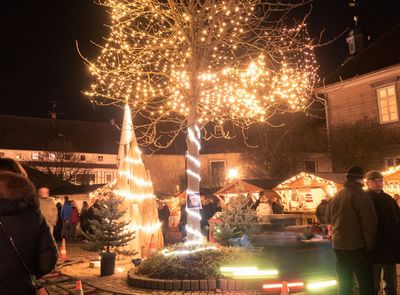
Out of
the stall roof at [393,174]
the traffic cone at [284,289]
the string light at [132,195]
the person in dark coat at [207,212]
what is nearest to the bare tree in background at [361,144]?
the stall roof at [393,174]

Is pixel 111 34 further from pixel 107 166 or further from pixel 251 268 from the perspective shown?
pixel 107 166

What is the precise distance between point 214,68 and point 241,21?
146 cm

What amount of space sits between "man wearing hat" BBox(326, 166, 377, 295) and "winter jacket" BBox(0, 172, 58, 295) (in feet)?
13.3

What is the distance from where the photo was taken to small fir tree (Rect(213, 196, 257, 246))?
12.5 m

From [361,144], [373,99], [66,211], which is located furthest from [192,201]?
[373,99]

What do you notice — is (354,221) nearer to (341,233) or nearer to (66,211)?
(341,233)

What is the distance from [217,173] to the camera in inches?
1652

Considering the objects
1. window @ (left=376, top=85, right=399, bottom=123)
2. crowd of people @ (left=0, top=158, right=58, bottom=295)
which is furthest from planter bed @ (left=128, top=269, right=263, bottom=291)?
window @ (left=376, top=85, right=399, bottom=123)

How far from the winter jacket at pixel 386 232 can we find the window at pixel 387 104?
1784cm

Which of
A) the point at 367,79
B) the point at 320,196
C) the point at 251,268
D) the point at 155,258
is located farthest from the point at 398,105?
the point at 251,268

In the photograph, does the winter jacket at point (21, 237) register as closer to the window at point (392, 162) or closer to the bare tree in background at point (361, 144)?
the bare tree in background at point (361, 144)

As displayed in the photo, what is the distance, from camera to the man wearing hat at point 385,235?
247 inches

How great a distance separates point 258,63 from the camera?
467 inches

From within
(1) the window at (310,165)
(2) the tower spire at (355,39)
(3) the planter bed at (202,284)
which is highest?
(2) the tower spire at (355,39)
